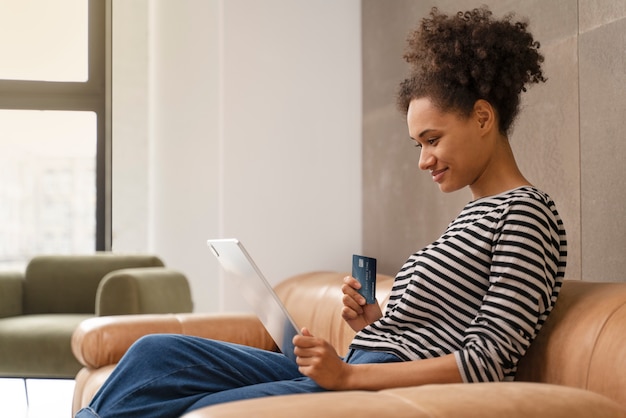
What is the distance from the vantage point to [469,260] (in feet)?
4.86

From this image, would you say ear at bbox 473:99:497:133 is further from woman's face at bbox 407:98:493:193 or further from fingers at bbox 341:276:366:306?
fingers at bbox 341:276:366:306

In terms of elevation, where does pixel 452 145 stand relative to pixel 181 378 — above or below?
above

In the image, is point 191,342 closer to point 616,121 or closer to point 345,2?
point 616,121

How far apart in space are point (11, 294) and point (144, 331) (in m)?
1.77

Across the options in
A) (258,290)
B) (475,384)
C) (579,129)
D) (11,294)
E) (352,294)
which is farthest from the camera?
(11,294)

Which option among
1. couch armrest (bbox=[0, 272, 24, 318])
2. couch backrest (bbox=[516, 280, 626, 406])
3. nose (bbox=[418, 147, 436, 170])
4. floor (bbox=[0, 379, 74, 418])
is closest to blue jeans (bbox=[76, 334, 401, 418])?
couch backrest (bbox=[516, 280, 626, 406])

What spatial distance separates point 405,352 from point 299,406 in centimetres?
Answer: 61

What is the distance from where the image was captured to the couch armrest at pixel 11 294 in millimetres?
3947

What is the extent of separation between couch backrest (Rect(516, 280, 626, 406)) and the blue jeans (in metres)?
0.27

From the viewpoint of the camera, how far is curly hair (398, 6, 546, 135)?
158 centimetres

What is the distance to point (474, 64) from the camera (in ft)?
5.19

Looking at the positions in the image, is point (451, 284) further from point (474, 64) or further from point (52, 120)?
point (52, 120)

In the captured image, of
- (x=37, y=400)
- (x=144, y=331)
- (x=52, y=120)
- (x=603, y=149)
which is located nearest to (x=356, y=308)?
(x=603, y=149)

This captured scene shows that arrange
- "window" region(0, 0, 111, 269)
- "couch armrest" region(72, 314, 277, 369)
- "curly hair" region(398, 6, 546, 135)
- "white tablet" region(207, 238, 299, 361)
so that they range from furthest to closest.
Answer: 1. "window" region(0, 0, 111, 269)
2. "couch armrest" region(72, 314, 277, 369)
3. "curly hair" region(398, 6, 546, 135)
4. "white tablet" region(207, 238, 299, 361)
